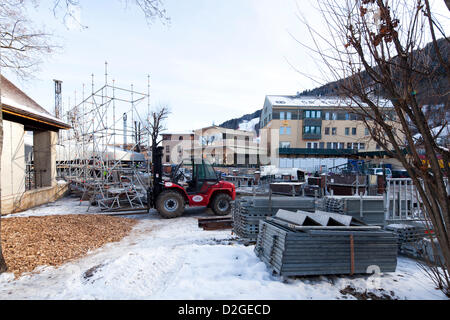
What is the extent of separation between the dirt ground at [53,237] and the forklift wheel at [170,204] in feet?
4.08

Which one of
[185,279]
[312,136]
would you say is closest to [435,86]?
[185,279]

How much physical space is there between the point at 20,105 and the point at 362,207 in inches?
542

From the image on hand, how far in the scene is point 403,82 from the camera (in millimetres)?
2502

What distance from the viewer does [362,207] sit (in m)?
6.53

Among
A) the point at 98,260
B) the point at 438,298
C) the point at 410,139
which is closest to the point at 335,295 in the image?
the point at 438,298

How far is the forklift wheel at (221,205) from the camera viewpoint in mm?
10859

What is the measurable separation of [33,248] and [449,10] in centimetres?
796

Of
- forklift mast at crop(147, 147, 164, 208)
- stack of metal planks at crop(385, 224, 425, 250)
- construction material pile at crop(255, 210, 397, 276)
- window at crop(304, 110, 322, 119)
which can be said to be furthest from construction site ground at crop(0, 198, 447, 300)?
window at crop(304, 110, 322, 119)

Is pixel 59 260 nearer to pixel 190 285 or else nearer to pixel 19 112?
pixel 190 285

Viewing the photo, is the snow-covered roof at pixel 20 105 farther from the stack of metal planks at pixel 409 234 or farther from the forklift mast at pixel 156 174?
the stack of metal planks at pixel 409 234

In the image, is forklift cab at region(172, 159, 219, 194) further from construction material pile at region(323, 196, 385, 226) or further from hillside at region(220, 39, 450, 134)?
hillside at region(220, 39, 450, 134)

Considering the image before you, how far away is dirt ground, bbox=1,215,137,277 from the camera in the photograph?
5.39 meters

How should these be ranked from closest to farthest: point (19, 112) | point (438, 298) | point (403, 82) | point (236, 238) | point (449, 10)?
1. point (449, 10)
2. point (403, 82)
3. point (438, 298)
4. point (236, 238)
5. point (19, 112)

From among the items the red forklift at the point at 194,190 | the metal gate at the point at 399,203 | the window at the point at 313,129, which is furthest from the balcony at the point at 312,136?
the metal gate at the point at 399,203
